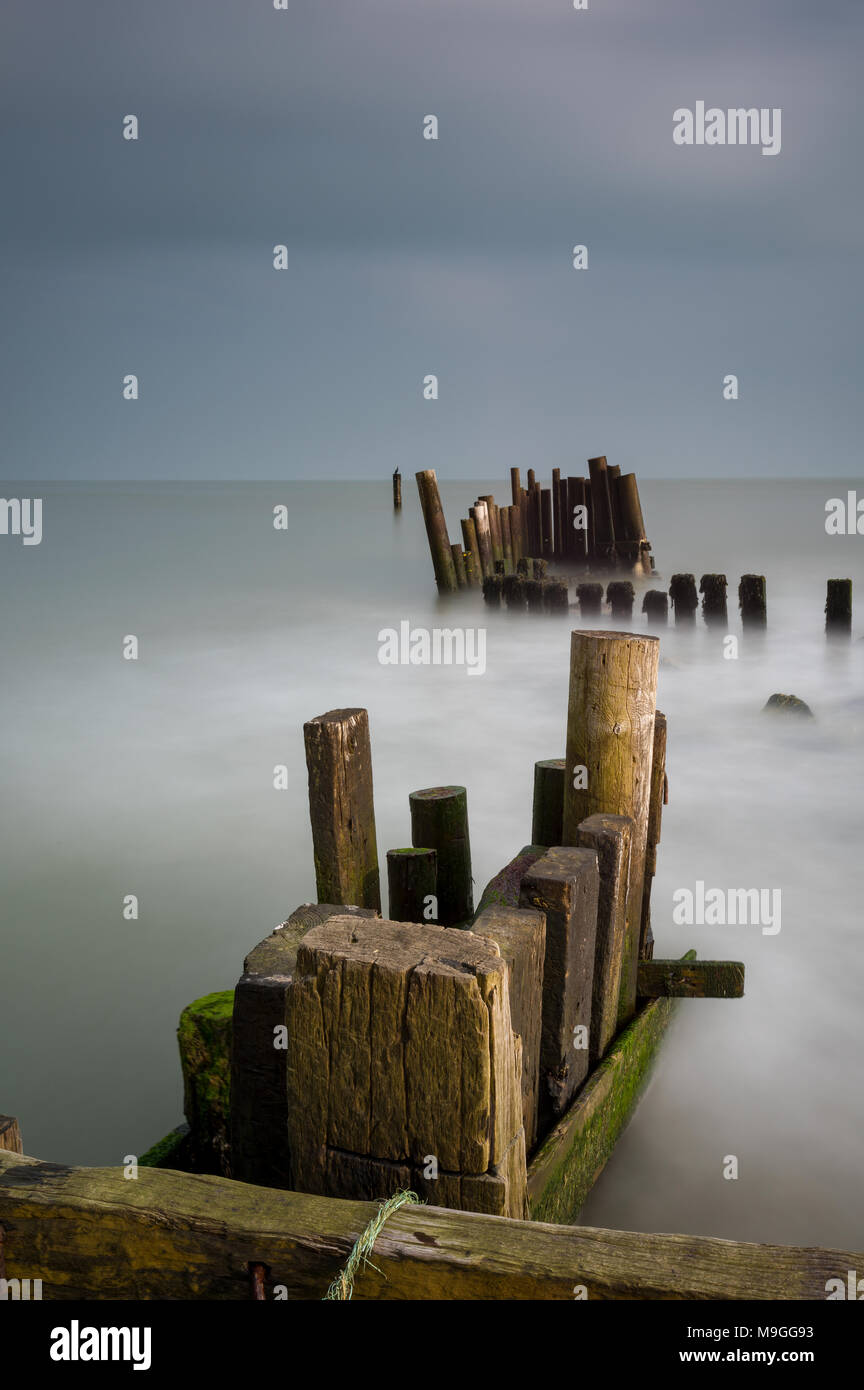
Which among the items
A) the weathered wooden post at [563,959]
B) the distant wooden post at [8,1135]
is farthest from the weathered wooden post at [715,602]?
the distant wooden post at [8,1135]

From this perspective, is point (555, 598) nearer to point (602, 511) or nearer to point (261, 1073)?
point (602, 511)

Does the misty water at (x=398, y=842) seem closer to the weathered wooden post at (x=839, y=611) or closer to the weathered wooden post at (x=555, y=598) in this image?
the weathered wooden post at (x=839, y=611)

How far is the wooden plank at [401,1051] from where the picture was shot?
2.02m

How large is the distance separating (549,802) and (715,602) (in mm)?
10092

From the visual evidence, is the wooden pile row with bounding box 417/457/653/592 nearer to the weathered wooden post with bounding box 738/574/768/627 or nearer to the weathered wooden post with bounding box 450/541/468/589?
the weathered wooden post with bounding box 450/541/468/589

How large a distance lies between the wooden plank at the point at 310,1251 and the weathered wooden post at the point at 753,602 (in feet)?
41.5

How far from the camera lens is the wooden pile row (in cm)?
1712

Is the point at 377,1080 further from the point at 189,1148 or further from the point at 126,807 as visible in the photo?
the point at 126,807

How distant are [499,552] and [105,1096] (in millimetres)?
14313

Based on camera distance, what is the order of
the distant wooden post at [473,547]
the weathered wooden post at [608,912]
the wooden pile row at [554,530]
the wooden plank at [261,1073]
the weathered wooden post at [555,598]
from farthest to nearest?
1. the distant wooden post at [473,547]
2. the wooden pile row at [554,530]
3. the weathered wooden post at [555,598]
4. the weathered wooden post at [608,912]
5. the wooden plank at [261,1073]

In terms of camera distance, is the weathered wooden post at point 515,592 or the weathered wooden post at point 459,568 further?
the weathered wooden post at point 459,568

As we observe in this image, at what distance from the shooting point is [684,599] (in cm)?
1425

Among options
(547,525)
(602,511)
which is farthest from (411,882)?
(547,525)
